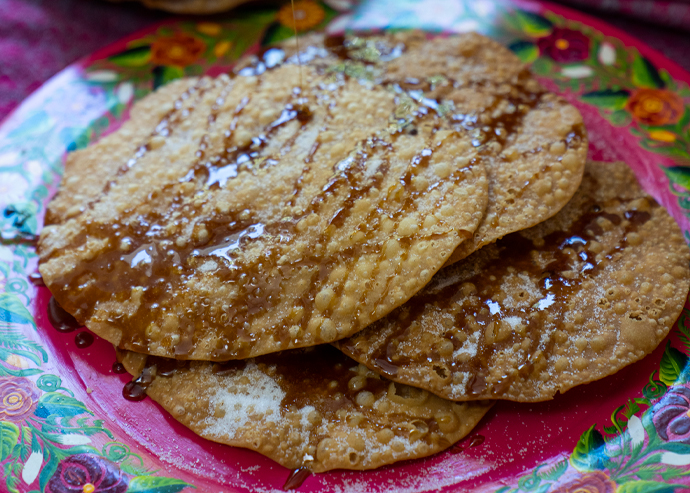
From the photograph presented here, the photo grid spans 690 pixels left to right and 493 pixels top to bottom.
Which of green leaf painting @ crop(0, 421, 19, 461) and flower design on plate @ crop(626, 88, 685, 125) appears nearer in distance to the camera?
green leaf painting @ crop(0, 421, 19, 461)

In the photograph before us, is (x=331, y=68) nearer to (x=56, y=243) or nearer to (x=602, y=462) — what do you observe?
(x=56, y=243)

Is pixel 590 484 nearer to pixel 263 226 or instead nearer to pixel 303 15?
pixel 263 226

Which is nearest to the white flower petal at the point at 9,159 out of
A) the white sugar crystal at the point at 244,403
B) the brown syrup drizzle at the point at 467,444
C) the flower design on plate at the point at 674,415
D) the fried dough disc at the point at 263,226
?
the fried dough disc at the point at 263,226

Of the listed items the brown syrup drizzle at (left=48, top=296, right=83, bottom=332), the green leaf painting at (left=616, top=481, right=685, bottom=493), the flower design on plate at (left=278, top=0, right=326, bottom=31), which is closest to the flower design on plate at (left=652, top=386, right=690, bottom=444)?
the green leaf painting at (left=616, top=481, right=685, bottom=493)

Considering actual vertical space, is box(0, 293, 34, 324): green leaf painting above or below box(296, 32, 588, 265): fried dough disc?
below

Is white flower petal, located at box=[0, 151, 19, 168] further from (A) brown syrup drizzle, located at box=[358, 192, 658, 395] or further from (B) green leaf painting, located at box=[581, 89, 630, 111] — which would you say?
(B) green leaf painting, located at box=[581, 89, 630, 111]

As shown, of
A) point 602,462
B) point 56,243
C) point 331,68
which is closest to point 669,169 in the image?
point 602,462

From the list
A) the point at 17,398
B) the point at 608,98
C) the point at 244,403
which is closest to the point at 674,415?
the point at 244,403
